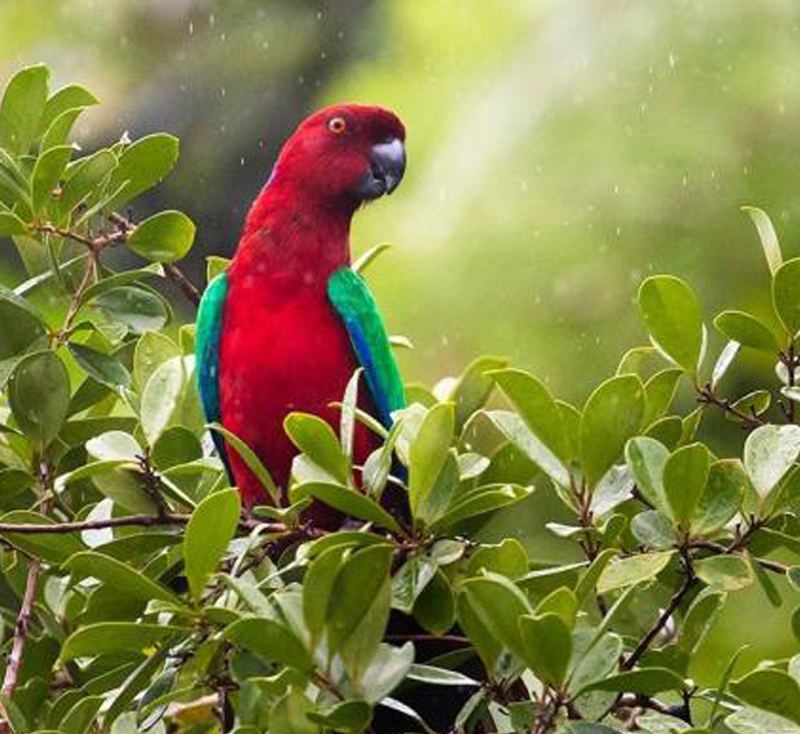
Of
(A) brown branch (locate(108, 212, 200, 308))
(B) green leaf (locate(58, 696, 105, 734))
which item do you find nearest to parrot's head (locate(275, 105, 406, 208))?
(A) brown branch (locate(108, 212, 200, 308))

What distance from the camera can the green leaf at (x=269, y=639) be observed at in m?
0.84

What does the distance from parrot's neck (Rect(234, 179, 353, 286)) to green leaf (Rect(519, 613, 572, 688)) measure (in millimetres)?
886

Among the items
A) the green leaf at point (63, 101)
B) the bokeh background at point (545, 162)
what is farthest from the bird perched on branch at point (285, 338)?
the bokeh background at point (545, 162)

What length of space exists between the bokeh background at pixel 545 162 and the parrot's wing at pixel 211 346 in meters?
1.19

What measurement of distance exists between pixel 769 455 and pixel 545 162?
9.04ft

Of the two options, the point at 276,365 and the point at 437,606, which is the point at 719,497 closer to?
the point at 437,606

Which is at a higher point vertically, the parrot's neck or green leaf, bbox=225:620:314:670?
green leaf, bbox=225:620:314:670

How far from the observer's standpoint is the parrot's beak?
1849mm

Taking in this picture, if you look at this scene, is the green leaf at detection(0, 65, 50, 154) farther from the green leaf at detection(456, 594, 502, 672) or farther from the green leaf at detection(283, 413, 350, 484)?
the green leaf at detection(456, 594, 502, 672)

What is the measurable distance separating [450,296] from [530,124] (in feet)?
1.87

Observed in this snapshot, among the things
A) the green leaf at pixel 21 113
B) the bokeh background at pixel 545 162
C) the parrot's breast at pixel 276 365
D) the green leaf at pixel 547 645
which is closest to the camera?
the green leaf at pixel 547 645

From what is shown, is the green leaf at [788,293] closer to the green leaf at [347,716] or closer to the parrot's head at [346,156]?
the green leaf at [347,716]

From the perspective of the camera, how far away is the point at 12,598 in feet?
9.73

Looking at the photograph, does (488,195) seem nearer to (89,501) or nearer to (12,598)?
(12,598)
